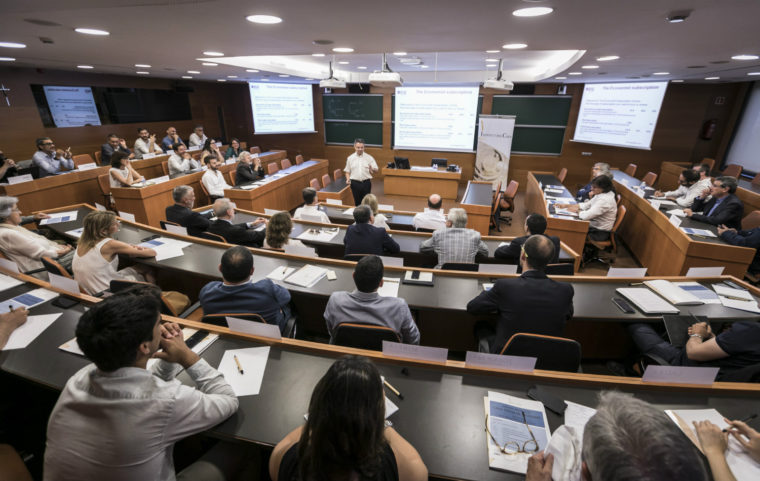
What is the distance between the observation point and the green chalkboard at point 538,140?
9525 mm

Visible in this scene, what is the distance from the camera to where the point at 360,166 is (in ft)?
22.8

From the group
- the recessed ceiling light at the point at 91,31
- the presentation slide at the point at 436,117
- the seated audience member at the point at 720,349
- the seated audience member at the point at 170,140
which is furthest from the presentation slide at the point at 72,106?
the seated audience member at the point at 720,349

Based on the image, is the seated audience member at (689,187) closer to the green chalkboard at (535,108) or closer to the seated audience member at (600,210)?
the seated audience member at (600,210)

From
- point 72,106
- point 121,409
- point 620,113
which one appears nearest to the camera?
point 121,409

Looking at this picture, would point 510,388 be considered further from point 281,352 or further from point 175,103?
point 175,103

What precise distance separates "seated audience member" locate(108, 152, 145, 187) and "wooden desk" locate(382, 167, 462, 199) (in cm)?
544

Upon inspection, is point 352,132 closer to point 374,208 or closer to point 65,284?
point 374,208

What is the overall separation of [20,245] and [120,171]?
299 centimetres

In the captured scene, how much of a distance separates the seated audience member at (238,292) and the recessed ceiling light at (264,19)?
1.70m

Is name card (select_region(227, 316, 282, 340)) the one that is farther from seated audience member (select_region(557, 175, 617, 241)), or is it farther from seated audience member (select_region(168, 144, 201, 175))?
seated audience member (select_region(168, 144, 201, 175))

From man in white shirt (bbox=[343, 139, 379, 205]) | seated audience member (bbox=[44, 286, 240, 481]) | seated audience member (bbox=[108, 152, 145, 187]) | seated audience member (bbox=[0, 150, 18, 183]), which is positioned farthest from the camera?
man in white shirt (bbox=[343, 139, 379, 205])

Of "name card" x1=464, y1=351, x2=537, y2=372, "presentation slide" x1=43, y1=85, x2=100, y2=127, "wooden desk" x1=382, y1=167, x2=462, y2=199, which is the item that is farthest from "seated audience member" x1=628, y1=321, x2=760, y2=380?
"presentation slide" x1=43, y1=85, x2=100, y2=127

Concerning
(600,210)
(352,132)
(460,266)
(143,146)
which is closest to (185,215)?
(460,266)

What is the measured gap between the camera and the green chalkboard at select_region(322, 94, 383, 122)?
1040 centimetres
